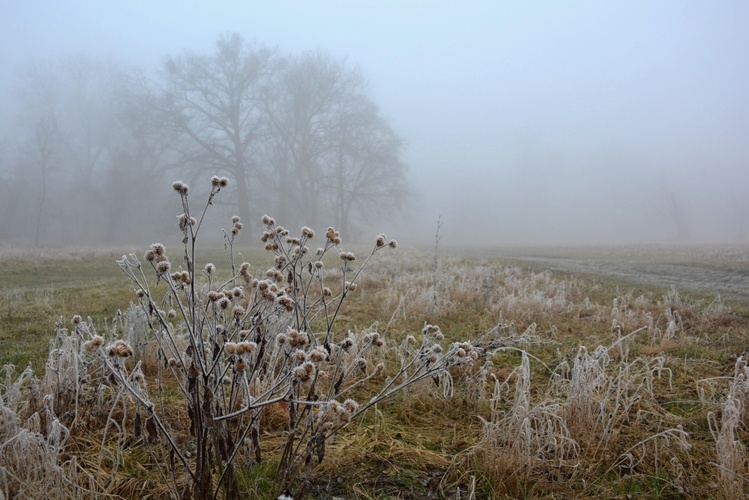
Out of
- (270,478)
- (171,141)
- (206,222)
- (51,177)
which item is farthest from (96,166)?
(270,478)

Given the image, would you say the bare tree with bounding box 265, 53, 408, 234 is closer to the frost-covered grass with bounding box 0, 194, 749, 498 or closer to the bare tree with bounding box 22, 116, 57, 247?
the bare tree with bounding box 22, 116, 57, 247

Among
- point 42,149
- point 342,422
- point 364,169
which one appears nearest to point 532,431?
point 342,422

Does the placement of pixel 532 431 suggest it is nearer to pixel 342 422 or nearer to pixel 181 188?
pixel 342 422

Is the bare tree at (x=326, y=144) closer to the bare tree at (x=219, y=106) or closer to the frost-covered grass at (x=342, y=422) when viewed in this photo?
the bare tree at (x=219, y=106)

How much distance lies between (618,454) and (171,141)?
36.0 m

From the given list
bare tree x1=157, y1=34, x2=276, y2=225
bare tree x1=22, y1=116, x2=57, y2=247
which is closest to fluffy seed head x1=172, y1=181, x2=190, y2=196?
bare tree x1=157, y1=34, x2=276, y2=225

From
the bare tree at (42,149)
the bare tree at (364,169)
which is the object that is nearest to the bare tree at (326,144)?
the bare tree at (364,169)

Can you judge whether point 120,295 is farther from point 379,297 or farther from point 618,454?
point 618,454

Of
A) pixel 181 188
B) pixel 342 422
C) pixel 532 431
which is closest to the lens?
pixel 181 188

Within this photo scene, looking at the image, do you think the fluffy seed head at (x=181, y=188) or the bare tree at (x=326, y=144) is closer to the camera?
the fluffy seed head at (x=181, y=188)

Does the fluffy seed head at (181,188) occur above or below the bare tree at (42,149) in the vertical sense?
below

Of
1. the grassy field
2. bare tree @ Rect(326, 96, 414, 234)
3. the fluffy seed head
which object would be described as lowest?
the grassy field

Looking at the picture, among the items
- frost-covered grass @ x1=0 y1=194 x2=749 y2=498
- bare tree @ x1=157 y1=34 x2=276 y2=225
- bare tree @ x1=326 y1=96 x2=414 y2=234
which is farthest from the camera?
bare tree @ x1=326 y1=96 x2=414 y2=234

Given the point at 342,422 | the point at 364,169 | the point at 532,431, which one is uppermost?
the point at 364,169
